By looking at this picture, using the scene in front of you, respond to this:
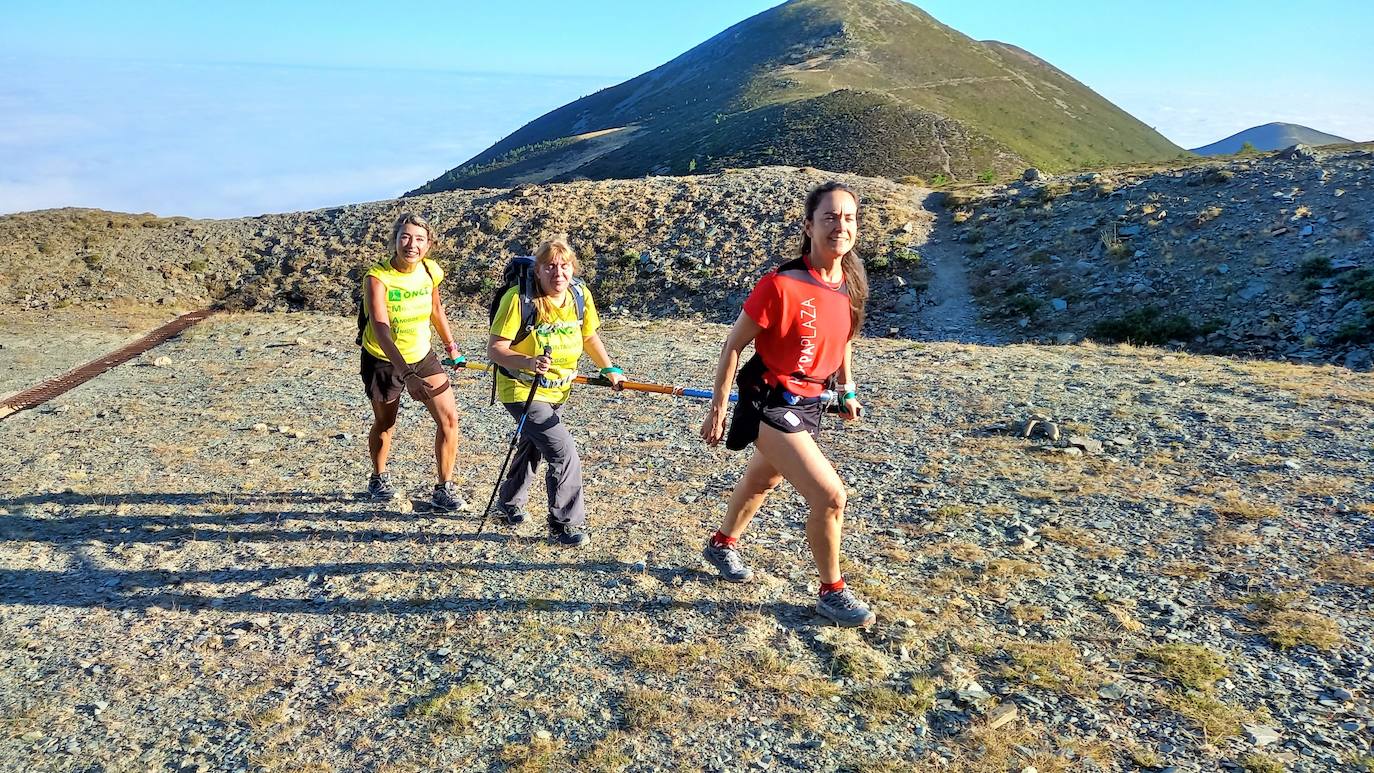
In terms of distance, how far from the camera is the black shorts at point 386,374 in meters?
6.61

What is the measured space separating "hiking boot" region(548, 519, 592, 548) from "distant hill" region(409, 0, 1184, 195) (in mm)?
62737

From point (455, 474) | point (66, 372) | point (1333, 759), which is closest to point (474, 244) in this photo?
point (66, 372)

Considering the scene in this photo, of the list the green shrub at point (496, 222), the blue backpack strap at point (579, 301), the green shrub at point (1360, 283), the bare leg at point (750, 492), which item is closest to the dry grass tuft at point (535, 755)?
the bare leg at point (750, 492)

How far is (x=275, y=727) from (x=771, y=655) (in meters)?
2.65

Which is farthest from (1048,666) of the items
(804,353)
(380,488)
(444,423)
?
(380,488)

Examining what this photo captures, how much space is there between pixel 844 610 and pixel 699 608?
944 millimetres

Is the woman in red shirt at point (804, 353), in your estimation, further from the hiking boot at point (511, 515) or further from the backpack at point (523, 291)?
the hiking boot at point (511, 515)

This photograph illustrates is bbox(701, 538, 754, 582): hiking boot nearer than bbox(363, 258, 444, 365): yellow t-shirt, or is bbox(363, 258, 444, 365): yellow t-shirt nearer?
bbox(701, 538, 754, 582): hiking boot

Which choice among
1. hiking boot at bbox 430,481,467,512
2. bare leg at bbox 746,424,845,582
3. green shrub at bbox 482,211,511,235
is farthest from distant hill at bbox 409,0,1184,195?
bare leg at bbox 746,424,845,582

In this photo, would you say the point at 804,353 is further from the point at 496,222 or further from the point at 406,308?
the point at 496,222

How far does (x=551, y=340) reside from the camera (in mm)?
5883

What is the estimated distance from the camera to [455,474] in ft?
28.0

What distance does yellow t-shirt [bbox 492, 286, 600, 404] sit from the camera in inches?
227

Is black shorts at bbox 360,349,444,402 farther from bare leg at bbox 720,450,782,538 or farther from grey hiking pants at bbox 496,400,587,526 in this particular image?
bare leg at bbox 720,450,782,538
